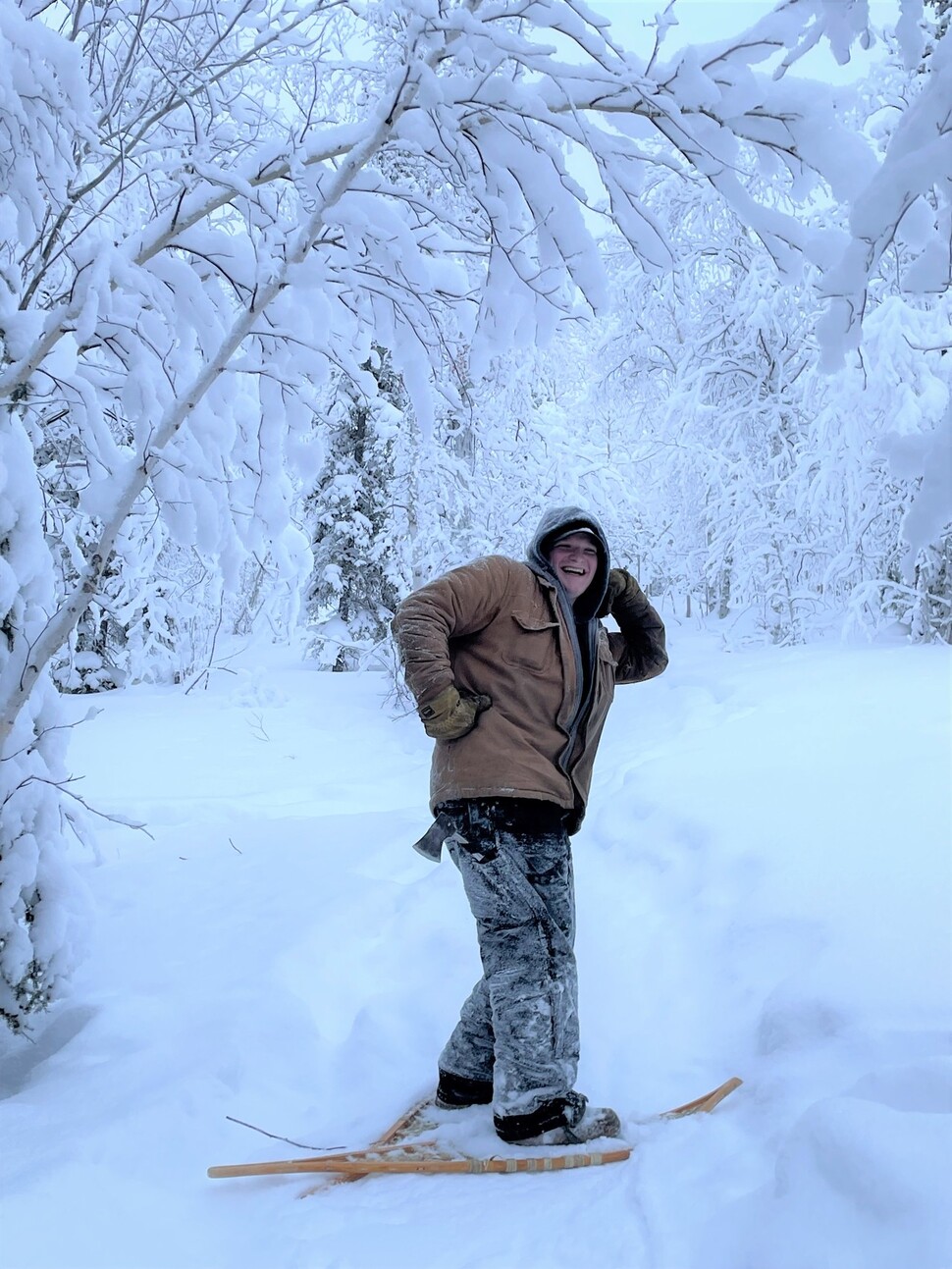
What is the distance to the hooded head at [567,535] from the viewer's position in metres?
2.95

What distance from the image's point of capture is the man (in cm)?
264

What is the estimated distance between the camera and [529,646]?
286 centimetres

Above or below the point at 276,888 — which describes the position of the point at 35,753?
above

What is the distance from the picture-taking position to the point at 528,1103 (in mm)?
2598

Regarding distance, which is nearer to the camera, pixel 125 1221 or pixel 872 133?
pixel 125 1221

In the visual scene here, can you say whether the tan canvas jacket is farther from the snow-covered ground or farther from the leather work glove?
the snow-covered ground

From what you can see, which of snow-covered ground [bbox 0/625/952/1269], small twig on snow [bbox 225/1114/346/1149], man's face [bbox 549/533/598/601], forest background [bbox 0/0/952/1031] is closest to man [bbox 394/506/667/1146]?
man's face [bbox 549/533/598/601]

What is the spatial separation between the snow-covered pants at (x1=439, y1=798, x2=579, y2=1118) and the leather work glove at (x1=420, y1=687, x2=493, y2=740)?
0.23 metres

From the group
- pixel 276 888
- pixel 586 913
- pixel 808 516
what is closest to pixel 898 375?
pixel 808 516

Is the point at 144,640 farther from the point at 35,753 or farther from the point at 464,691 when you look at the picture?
the point at 464,691

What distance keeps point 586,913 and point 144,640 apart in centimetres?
1059

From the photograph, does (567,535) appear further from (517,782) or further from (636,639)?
(517,782)

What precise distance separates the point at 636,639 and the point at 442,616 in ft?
3.14

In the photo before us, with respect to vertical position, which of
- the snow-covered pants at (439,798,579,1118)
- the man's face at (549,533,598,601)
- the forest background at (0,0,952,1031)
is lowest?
the snow-covered pants at (439,798,579,1118)
